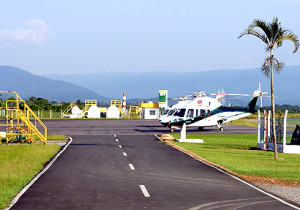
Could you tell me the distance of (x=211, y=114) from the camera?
52.7 meters

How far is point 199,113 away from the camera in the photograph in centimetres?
5134

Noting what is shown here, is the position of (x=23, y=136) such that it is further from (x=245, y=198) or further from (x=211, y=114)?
(x=245, y=198)

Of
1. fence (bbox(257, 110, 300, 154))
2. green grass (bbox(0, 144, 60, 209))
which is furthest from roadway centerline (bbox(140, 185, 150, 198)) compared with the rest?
fence (bbox(257, 110, 300, 154))

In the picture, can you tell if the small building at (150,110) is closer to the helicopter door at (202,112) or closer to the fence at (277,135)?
the helicopter door at (202,112)

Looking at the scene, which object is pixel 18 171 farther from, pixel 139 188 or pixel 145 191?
pixel 145 191

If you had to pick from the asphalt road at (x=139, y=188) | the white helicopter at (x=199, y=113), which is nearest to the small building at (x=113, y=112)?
the white helicopter at (x=199, y=113)

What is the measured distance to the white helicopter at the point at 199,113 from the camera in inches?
1978

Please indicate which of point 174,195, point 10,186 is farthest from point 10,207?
point 174,195

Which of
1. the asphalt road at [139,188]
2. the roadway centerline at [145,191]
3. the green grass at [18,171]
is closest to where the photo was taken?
the asphalt road at [139,188]

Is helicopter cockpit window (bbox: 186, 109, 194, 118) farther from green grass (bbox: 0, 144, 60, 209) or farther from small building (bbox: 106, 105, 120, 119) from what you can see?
small building (bbox: 106, 105, 120, 119)

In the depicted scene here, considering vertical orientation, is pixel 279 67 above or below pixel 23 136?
above

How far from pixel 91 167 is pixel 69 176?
3.02 m

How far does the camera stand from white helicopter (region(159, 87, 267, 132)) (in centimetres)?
5025

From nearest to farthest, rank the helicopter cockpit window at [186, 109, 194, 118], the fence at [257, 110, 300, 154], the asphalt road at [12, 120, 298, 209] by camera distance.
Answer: the asphalt road at [12, 120, 298, 209] < the fence at [257, 110, 300, 154] < the helicopter cockpit window at [186, 109, 194, 118]
